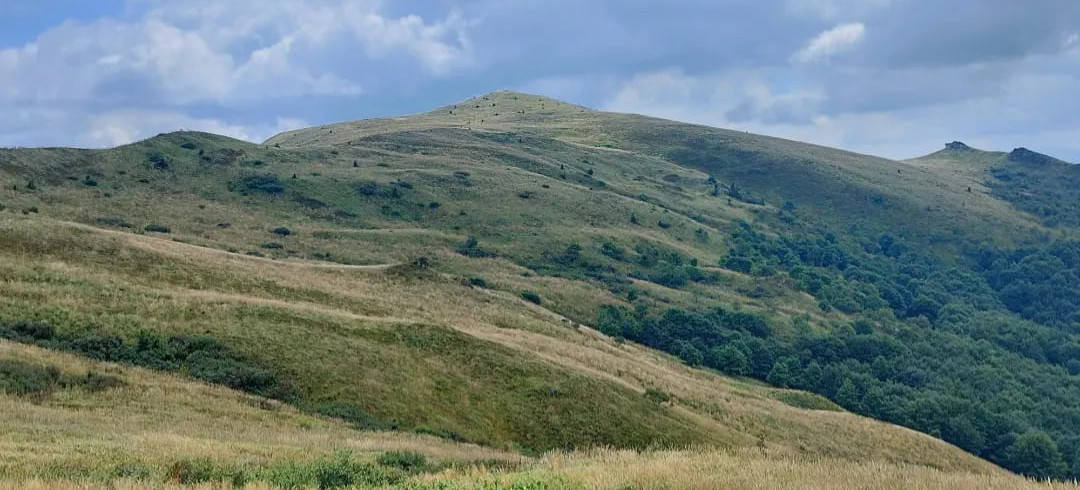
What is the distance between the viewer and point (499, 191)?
140 m

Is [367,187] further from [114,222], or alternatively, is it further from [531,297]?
[531,297]

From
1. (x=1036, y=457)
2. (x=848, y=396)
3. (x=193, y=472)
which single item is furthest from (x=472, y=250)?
(x=193, y=472)

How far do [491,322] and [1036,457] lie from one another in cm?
6035

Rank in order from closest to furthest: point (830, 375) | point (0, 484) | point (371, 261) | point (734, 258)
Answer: point (0, 484), point (371, 261), point (830, 375), point (734, 258)

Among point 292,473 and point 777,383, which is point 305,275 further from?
point 777,383

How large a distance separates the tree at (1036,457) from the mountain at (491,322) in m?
0.32

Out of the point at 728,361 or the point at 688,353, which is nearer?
the point at 688,353

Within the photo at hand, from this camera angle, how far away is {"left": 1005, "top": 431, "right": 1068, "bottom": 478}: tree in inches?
3068

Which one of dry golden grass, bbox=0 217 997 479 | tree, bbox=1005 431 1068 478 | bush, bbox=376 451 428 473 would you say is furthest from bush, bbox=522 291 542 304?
bush, bbox=376 451 428 473

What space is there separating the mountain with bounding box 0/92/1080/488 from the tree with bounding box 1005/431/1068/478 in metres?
0.32

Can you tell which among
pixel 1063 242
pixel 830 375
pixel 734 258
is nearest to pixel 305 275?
pixel 830 375

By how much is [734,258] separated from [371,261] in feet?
248

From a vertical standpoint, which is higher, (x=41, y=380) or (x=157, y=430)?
(x=41, y=380)

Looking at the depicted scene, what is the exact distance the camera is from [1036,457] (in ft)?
257
